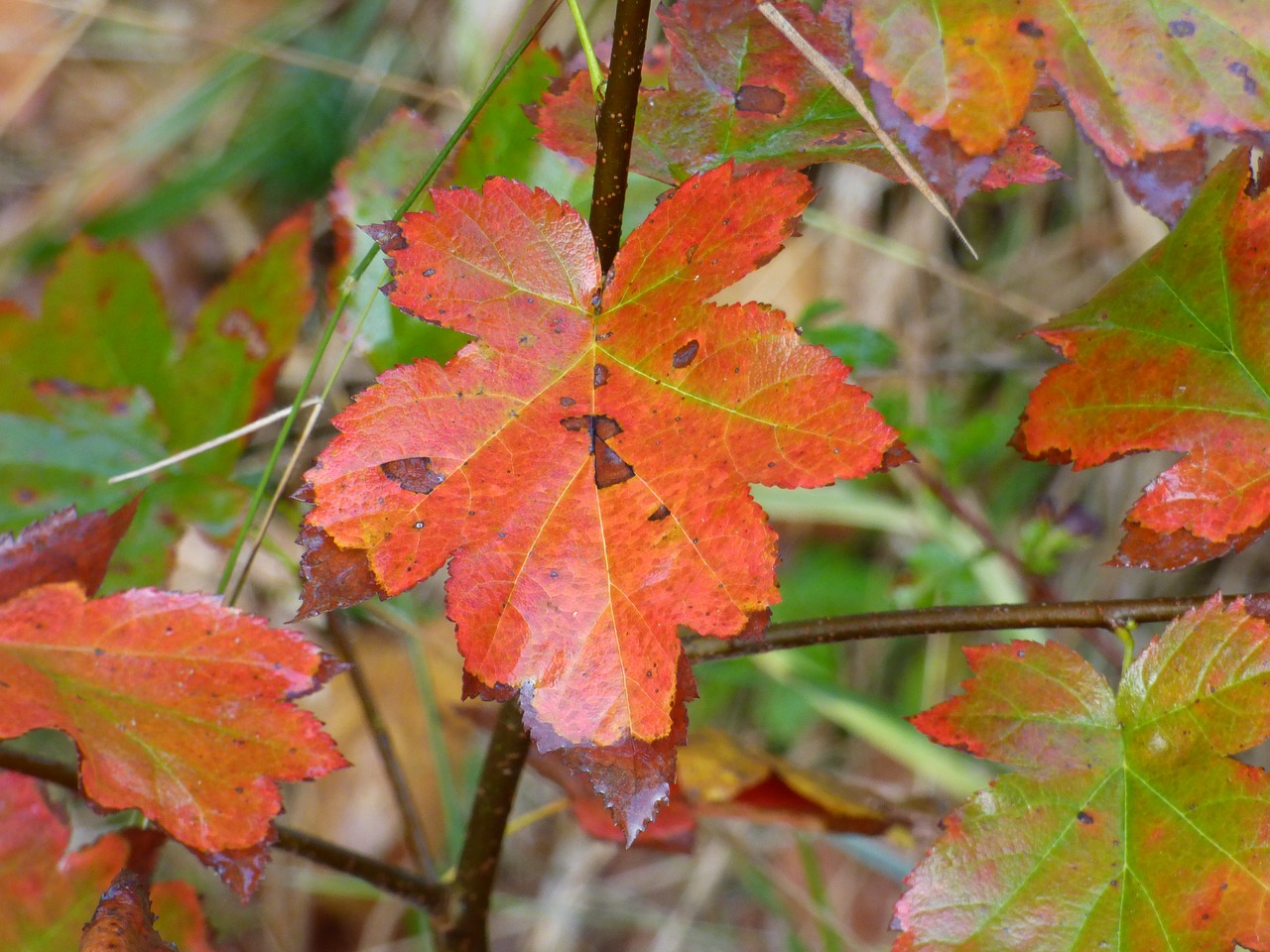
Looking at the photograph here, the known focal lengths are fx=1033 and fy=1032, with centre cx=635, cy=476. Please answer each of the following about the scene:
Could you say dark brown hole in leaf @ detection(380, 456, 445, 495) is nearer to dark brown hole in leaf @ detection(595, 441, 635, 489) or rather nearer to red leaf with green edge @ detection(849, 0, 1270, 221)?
dark brown hole in leaf @ detection(595, 441, 635, 489)

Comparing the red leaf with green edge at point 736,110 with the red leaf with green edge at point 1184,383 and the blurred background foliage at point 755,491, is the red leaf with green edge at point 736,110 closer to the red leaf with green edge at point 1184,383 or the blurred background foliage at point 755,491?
the red leaf with green edge at point 1184,383

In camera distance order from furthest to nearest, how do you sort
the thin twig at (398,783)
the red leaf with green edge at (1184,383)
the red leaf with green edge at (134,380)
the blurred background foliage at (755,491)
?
the blurred background foliage at (755,491), the red leaf with green edge at (134,380), the thin twig at (398,783), the red leaf with green edge at (1184,383)

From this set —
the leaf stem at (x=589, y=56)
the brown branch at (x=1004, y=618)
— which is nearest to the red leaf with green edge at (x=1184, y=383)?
the brown branch at (x=1004, y=618)

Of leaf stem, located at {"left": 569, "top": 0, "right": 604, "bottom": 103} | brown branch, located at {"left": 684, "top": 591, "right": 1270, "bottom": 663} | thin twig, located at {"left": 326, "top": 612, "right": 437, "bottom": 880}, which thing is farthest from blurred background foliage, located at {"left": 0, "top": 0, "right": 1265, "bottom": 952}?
leaf stem, located at {"left": 569, "top": 0, "right": 604, "bottom": 103}

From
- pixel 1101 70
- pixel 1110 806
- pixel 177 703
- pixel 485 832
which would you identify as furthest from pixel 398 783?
pixel 1101 70

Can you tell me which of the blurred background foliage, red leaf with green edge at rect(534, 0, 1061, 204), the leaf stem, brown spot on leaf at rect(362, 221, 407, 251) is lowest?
the blurred background foliage
